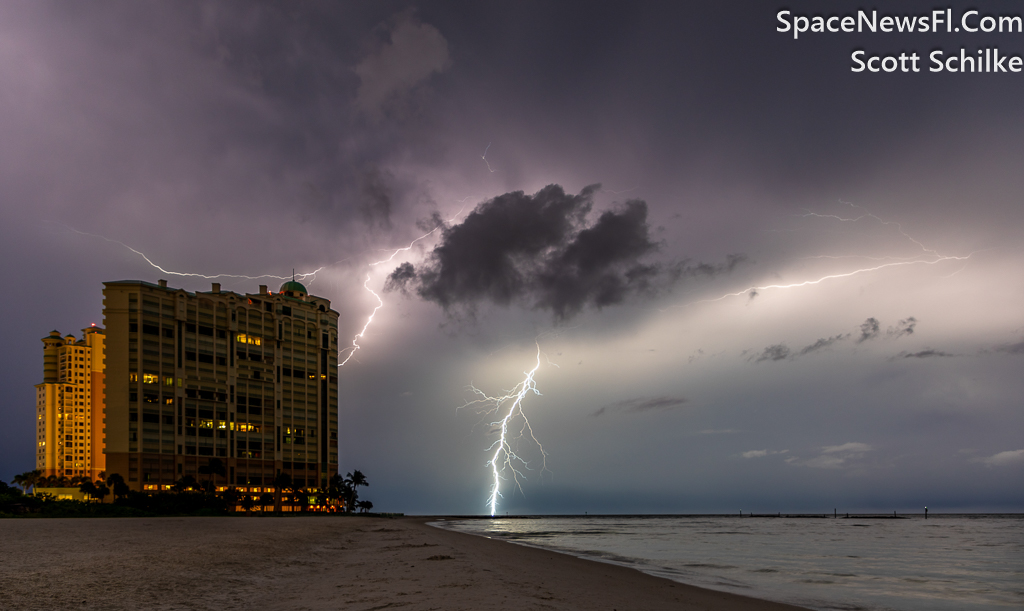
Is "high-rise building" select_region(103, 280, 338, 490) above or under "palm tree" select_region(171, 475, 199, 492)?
above

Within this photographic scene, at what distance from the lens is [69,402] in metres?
186

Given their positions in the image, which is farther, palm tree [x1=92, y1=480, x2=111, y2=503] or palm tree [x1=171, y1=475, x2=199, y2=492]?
palm tree [x1=171, y1=475, x2=199, y2=492]

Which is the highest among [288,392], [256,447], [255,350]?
[255,350]

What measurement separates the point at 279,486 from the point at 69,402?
103 metres

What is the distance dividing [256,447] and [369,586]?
131 meters

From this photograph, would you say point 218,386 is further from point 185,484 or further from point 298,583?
point 298,583

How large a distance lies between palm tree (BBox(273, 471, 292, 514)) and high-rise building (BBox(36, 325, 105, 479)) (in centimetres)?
8246

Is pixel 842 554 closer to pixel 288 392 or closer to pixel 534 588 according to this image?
pixel 534 588

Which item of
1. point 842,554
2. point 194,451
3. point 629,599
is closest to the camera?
point 629,599

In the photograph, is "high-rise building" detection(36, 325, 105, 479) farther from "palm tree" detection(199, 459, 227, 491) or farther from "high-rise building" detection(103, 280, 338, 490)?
"palm tree" detection(199, 459, 227, 491)

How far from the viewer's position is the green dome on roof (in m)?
165

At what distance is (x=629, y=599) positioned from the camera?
1428cm

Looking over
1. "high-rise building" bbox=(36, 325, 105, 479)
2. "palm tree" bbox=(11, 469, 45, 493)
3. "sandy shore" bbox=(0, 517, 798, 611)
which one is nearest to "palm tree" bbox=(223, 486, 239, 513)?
"palm tree" bbox=(11, 469, 45, 493)

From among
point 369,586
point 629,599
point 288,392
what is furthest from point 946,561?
point 288,392
